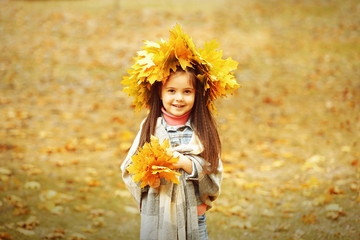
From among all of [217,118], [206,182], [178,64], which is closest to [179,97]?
[178,64]

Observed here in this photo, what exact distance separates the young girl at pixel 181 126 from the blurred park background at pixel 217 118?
1.73ft

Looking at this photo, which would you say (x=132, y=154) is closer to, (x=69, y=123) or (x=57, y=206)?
(x=57, y=206)

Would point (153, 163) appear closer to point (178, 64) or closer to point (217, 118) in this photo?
point (178, 64)

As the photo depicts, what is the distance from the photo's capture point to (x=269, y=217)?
4238mm

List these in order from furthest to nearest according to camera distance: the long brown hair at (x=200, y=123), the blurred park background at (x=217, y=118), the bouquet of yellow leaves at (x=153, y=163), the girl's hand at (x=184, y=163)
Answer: the blurred park background at (x=217, y=118) → the long brown hair at (x=200, y=123) → the girl's hand at (x=184, y=163) → the bouquet of yellow leaves at (x=153, y=163)

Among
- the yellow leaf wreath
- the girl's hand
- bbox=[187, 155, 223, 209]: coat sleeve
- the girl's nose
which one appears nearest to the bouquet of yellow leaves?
the girl's hand

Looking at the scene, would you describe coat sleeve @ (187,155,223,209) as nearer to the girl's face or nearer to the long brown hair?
the long brown hair

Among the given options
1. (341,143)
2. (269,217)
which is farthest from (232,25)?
(269,217)

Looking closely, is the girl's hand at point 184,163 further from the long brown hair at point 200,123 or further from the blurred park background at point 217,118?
the blurred park background at point 217,118

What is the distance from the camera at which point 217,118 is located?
10.5 feet

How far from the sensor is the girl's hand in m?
2.44

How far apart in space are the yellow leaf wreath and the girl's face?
60 mm

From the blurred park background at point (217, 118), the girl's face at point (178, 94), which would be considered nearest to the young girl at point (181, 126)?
the girl's face at point (178, 94)

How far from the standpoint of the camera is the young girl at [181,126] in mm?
2455
